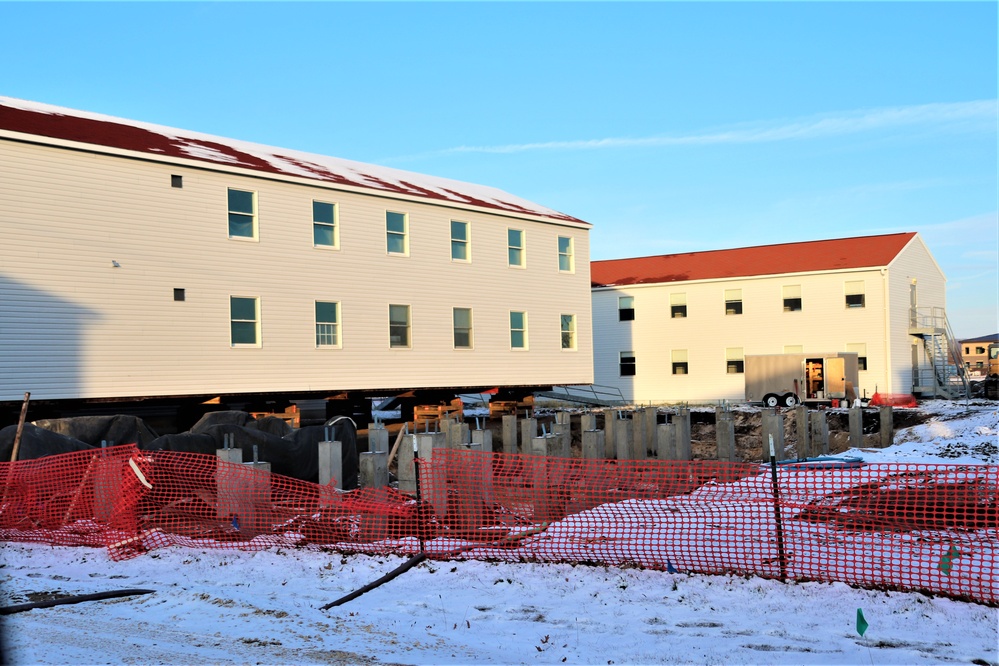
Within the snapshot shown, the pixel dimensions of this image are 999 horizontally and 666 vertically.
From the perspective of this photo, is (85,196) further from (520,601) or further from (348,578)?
(520,601)

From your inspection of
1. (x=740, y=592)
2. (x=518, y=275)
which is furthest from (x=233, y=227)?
(x=740, y=592)

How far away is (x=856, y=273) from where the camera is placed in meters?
46.2

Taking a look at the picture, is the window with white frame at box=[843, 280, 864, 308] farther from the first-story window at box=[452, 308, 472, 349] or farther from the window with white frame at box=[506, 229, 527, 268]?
the first-story window at box=[452, 308, 472, 349]

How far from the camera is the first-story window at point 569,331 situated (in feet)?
119

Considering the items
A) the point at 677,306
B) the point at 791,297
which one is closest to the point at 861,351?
the point at 791,297

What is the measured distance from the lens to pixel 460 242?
33.0m

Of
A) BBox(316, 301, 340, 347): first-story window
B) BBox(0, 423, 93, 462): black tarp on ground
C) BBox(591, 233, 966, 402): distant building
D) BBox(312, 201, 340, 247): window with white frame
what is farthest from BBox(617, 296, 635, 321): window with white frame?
BBox(0, 423, 93, 462): black tarp on ground

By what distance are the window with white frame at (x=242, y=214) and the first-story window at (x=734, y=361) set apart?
94.7 feet

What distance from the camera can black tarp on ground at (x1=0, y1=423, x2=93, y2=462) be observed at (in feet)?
53.3

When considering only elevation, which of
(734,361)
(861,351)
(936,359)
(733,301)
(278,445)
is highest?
(733,301)

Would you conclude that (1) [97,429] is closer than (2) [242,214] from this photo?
Yes

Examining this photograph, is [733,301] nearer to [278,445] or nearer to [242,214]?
[242,214]

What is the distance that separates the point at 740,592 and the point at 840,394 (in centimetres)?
3550

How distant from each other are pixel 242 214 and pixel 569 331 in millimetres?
13800
